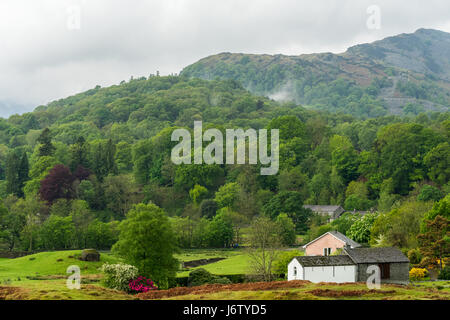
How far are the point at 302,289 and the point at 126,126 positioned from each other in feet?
526

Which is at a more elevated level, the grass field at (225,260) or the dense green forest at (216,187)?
Answer: the dense green forest at (216,187)

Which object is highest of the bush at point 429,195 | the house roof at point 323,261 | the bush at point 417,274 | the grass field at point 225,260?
the bush at point 429,195

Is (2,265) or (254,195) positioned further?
(254,195)

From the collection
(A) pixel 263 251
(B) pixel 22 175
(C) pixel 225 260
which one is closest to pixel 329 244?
(A) pixel 263 251

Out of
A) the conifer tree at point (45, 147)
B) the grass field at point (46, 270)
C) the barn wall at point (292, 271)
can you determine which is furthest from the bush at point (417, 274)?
the conifer tree at point (45, 147)

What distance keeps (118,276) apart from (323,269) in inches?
751

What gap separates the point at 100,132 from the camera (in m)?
196

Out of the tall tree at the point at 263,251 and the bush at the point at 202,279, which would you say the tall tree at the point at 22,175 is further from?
the bush at the point at 202,279

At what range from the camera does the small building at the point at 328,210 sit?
112 m

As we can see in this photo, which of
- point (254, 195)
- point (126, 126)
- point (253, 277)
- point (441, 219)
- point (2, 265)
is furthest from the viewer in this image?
point (126, 126)

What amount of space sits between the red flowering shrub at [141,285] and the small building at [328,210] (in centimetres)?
6241
